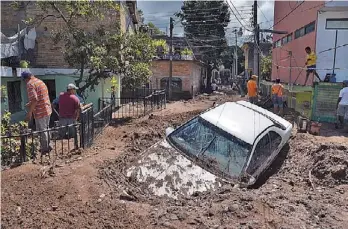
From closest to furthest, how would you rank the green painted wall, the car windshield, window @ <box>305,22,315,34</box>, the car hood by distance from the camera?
the car hood, the car windshield, the green painted wall, window @ <box>305,22,315,34</box>

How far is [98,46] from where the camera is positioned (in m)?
12.3

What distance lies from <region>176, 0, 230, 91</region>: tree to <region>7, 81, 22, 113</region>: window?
79.3ft

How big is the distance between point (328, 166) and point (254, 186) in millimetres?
1761

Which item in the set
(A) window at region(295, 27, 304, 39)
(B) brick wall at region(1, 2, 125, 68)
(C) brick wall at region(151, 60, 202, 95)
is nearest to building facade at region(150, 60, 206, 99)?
(C) brick wall at region(151, 60, 202, 95)

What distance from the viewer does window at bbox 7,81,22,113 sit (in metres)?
11.5

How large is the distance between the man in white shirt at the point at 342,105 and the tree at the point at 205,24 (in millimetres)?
23638

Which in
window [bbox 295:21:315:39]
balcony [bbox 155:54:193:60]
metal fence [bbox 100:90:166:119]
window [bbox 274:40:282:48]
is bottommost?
metal fence [bbox 100:90:166:119]

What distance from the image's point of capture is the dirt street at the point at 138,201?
4098mm

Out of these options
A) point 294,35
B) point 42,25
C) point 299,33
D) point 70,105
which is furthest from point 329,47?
point 42,25

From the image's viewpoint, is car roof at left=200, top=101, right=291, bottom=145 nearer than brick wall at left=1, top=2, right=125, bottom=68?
Yes

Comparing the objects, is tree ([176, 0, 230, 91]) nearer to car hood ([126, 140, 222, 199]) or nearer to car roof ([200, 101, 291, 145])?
car roof ([200, 101, 291, 145])

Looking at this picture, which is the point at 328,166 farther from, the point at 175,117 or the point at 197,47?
the point at 197,47

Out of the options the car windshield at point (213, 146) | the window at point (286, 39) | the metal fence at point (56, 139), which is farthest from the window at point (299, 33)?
the car windshield at point (213, 146)

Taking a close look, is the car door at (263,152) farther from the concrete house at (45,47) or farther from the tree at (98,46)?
the concrete house at (45,47)
